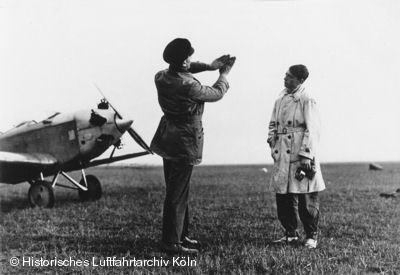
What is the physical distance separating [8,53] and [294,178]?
12.0 ft

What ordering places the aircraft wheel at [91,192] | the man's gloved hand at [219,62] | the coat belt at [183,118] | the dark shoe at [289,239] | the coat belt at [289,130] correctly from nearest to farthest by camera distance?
the coat belt at [183,118]
the man's gloved hand at [219,62]
the coat belt at [289,130]
the dark shoe at [289,239]
the aircraft wheel at [91,192]

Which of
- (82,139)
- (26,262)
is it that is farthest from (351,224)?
(82,139)

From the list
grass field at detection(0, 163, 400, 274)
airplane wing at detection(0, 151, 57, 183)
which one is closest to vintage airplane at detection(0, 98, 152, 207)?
airplane wing at detection(0, 151, 57, 183)

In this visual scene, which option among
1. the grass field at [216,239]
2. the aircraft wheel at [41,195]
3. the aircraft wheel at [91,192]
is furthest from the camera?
the aircraft wheel at [91,192]

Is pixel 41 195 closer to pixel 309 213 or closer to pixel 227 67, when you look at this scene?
pixel 227 67

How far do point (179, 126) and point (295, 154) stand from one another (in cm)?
129

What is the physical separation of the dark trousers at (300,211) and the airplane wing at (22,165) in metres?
6.01

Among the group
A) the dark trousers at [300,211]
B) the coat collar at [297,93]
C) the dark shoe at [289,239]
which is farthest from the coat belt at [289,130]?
the dark shoe at [289,239]

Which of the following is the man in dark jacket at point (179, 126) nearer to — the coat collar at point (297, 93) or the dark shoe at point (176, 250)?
the dark shoe at point (176, 250)

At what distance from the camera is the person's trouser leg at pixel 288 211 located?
4.66 meters

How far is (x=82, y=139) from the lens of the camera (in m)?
9.24

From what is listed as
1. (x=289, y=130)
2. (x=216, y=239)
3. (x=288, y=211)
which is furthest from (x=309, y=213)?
(x=216, y=239)

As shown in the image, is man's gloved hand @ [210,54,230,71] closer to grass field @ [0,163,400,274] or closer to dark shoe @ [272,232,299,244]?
grass field @ [0,163,400,274]

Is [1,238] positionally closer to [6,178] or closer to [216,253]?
[216,253]
